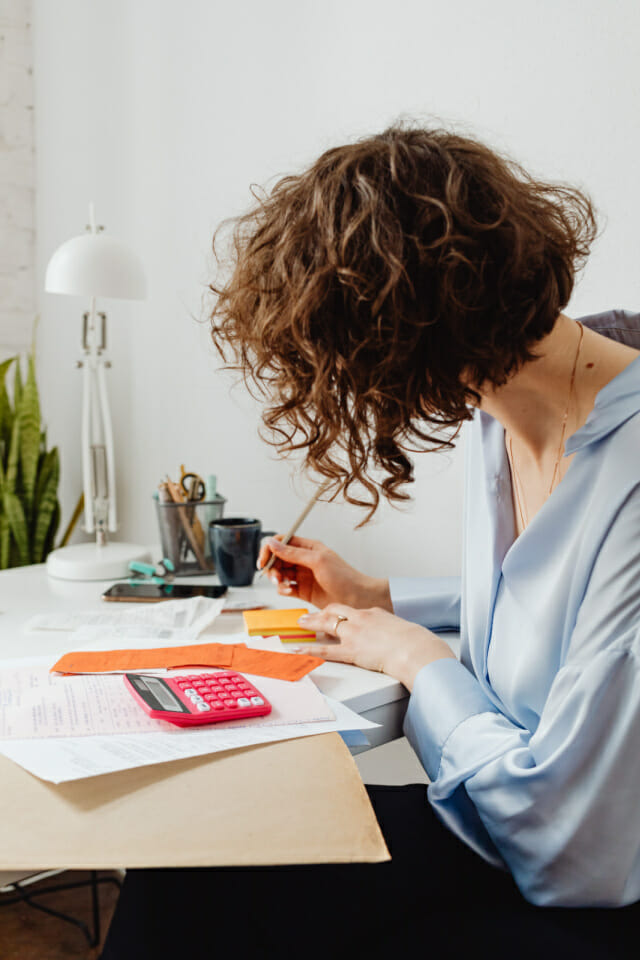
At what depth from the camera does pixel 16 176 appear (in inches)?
81.7

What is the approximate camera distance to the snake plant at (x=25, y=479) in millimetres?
1906

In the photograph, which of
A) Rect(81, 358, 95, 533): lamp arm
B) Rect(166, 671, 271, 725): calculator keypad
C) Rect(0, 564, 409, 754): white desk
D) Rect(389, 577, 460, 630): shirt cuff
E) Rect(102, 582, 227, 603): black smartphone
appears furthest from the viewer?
Rect(81, 358, 95, 533): lamp arm

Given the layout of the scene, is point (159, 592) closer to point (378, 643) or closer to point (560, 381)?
point (378, 643)

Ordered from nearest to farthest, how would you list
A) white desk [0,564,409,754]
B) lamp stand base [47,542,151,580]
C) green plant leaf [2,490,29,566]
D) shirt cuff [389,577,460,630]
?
white desk [0,564,409,754]
shirt cuff [389,577,460,630]
lamp stand base [47,542,151,580]
green plant leaf [2,490,29,566]

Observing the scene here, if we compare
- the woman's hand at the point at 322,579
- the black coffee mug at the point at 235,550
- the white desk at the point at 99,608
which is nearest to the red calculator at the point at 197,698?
the white desk at the point at 99,608

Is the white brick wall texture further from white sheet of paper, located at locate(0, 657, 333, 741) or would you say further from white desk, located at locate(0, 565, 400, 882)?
white desk, located at locate(0, 565, 400, 882)

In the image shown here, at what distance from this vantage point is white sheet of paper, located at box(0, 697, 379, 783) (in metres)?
0.64

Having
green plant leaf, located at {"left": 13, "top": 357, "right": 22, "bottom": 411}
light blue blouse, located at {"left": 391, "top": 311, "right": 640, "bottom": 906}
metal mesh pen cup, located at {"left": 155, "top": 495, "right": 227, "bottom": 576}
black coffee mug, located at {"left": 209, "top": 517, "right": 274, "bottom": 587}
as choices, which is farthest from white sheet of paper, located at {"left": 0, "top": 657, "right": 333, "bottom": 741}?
green plant leaf, located at {"left": 13, "top": 357, "right": 22, "bottom": 411}

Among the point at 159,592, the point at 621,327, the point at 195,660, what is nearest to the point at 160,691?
the point at 195,660

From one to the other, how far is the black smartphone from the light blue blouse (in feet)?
1.61

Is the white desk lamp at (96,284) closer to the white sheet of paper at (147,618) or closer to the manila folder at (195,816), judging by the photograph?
the white sheet of paper at (147,618)

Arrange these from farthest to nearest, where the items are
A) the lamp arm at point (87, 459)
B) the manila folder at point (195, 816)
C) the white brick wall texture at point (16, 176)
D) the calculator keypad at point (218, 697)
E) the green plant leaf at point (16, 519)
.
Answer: the white brick wall texture at point (16, 176), the green plant leaf at point (16, 519), the lamp arm at point (87, 459), the calculator keypad at point (218, 697), the manila folder at point (195, 816)

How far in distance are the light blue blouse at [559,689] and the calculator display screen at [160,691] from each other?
0.25 m

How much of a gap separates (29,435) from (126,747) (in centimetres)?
141
